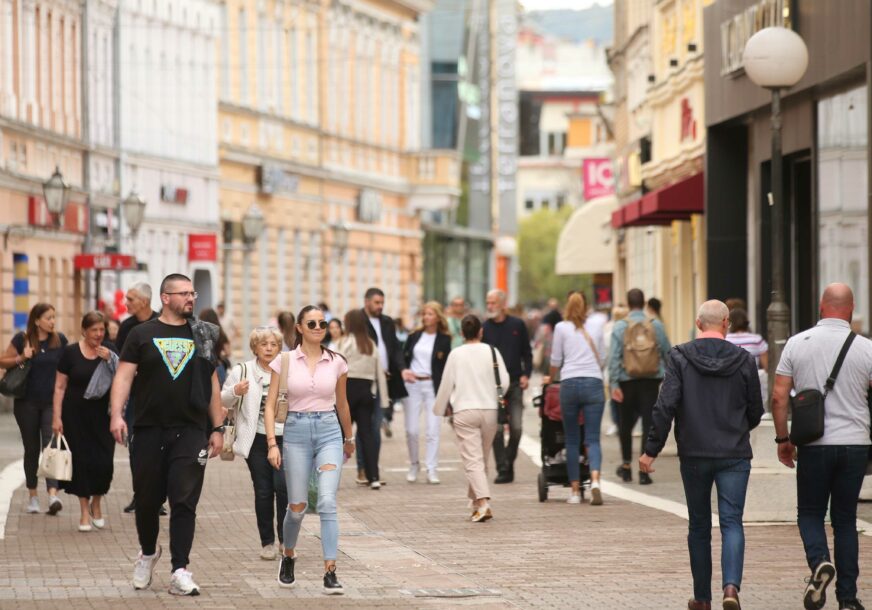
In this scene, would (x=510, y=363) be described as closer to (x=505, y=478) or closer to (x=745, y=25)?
(x=505, y=478)

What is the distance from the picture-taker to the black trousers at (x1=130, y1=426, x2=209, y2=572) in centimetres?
1262

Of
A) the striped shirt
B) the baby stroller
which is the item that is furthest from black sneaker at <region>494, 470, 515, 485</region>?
the striped shirt

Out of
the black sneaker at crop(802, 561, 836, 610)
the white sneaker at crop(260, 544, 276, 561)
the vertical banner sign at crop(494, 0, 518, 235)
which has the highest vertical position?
the vertical banner sign at crop(494, 0, 518, 235)

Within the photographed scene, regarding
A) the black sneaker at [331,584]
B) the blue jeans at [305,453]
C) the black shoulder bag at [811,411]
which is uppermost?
the black shoulder bag at [811,411]

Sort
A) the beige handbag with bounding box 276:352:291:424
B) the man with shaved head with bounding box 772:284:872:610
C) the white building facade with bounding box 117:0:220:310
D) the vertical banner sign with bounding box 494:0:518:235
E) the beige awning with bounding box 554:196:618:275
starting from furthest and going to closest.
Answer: the vertical banner sign with bounding box 494:0:518:235, the white building facade with bounding box 117:0:220:310, the beige awning with bounding box 554:196:618:275, the beige handbag with bounding box 276:352:291:424, the man with shaved head with bounding box 772:284:872:610

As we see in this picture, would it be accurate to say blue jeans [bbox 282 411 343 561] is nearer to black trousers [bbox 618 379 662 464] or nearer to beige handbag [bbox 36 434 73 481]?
beige handbag [bbox 36 434 73 481]

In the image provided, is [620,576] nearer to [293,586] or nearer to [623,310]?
[293,586]

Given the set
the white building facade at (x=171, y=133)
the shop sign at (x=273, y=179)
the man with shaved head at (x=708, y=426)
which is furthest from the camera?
the shop sign at (x=273, y=179)

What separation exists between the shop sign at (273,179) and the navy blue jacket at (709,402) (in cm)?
4722

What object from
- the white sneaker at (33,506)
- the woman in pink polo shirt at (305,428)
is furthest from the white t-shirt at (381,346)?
the woman in pink polo shirt at (305,428)

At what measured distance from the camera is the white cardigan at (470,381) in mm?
18062

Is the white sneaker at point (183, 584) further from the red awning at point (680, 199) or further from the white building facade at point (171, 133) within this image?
the white building facade at point (171, 133)

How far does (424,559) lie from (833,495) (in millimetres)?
3474

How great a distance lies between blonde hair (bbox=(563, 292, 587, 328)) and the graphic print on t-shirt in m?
7.35
